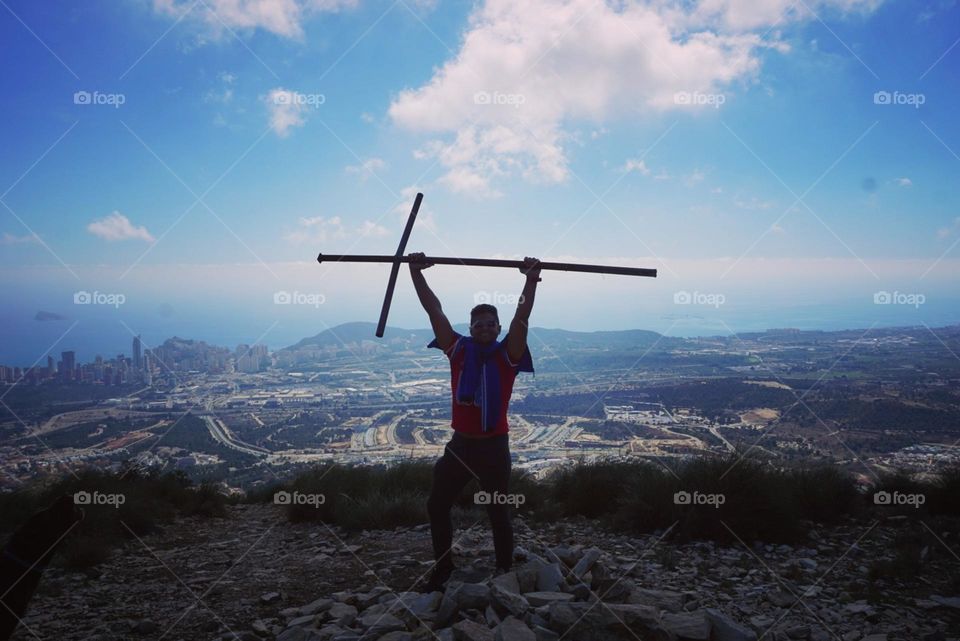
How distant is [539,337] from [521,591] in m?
22.4

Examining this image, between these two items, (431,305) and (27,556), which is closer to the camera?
(27,556)

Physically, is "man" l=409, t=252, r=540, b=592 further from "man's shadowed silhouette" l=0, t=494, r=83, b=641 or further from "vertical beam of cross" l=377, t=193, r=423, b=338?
"man's shadowed silhouette" l=0, t=494, r=83, b=641

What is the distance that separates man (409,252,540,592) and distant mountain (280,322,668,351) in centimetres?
1971

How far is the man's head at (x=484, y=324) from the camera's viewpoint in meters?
4.73

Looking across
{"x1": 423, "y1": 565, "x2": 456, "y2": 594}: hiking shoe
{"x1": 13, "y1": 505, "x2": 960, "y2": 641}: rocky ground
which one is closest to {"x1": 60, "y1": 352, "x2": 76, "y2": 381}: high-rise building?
{"x1": 13, "y1": 505, "x2": 960, "y2": 641}: rocky ground

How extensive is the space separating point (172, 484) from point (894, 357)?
27.1 metres

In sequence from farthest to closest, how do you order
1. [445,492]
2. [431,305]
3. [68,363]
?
1. [68,363]
2. [431,305]
3. [445,492]

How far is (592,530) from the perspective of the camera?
720 cm

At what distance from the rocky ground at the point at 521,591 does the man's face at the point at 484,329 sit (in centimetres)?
197

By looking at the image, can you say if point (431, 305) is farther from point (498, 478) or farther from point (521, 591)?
point (521, 591)

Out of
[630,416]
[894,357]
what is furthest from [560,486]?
[894,357]

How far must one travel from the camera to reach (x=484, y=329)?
4723 mm

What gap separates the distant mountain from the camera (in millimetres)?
25578

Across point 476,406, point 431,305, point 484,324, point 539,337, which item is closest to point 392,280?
point 431,305
